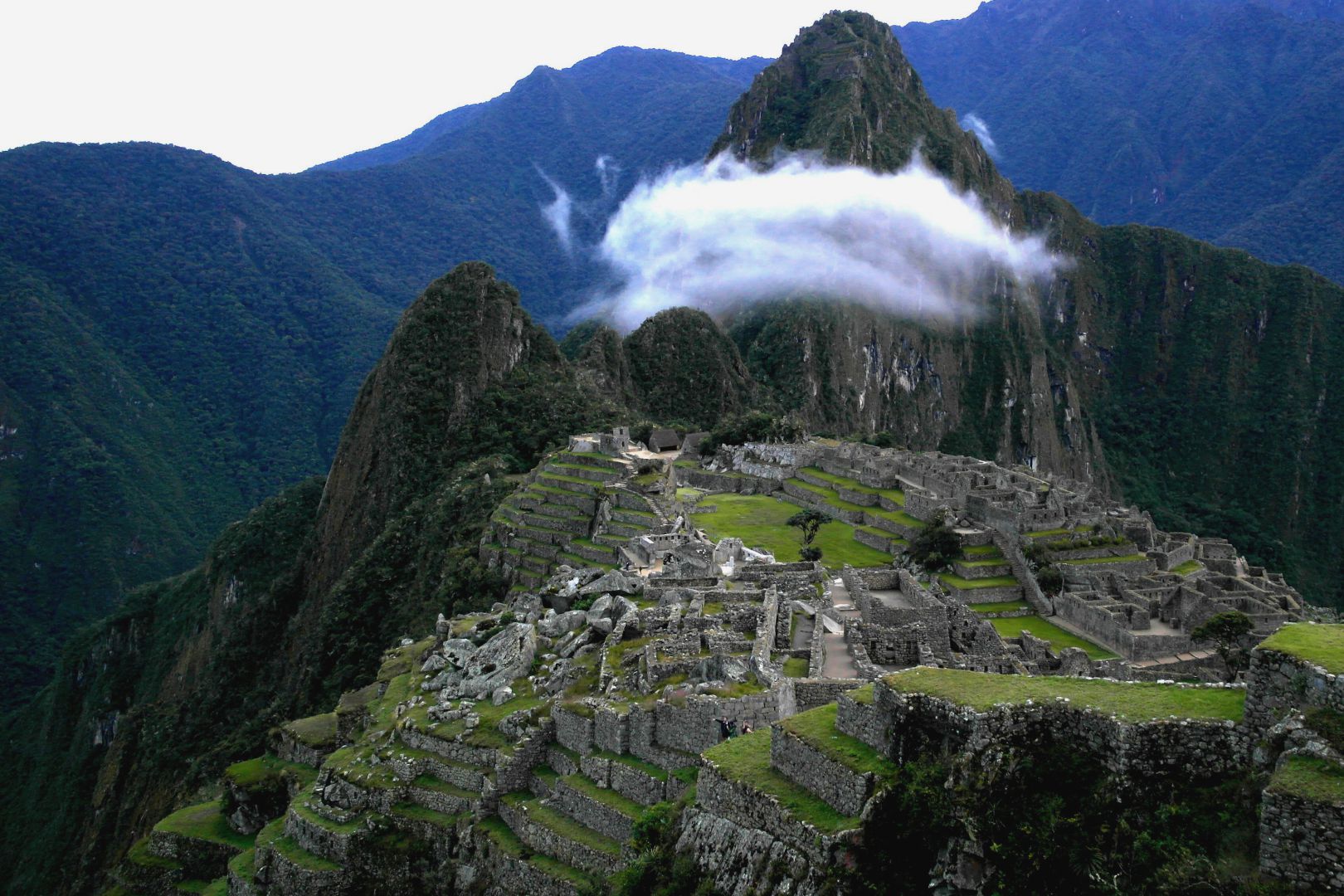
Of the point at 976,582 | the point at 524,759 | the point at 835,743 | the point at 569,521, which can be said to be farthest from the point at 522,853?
the point at 569,521

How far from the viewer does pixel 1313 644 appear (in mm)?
9523

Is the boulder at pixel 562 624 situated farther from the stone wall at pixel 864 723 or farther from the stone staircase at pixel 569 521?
the stone staircase at pixel 569 521

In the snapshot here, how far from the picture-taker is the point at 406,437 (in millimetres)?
100375

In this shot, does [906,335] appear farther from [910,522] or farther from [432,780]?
[432,780]

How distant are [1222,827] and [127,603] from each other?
383 feet

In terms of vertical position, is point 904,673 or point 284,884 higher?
point 904,673

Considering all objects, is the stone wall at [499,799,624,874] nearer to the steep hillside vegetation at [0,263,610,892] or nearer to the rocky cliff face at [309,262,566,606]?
the steep hillside vegetation at [0,263,610,892]

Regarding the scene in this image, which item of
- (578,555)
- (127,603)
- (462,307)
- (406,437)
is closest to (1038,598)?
(578,555)

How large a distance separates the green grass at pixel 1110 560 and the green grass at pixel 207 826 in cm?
3379

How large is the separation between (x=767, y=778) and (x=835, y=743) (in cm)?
96

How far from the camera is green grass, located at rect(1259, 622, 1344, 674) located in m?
9.10

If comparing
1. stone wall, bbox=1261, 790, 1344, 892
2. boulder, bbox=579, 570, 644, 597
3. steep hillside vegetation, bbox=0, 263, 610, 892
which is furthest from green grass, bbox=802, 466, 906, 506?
stone wall, bbox=1261, 790, 1344, 892

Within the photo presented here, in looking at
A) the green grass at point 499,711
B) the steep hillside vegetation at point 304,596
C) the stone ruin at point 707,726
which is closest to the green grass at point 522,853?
the stone ruin at point 707,726

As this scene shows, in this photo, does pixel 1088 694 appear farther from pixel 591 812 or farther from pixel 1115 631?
pixel 1115 631
